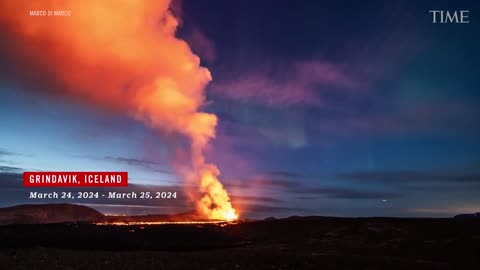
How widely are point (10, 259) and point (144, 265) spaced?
11668mm

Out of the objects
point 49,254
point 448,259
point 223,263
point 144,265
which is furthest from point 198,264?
point 448,259

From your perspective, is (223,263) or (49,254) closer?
(223,263)

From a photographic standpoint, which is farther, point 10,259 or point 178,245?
point 178,245

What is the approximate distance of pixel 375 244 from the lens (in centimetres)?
5678

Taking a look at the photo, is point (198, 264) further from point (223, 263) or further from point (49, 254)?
point (49, 254)

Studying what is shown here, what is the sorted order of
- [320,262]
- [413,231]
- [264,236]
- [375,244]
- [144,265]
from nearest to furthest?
[144,265]
[320,262]
[375,244]
[413,231]
[264,236]

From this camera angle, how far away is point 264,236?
236ft

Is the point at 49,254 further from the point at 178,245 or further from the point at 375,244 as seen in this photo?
the point at 375,244

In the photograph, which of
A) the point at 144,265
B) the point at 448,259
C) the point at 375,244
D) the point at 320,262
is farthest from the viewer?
the point at 375,244

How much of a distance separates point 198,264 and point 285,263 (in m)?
7.46

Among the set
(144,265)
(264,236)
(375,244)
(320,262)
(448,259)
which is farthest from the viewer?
(264,236)

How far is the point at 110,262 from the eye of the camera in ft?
119

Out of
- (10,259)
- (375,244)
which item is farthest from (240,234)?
(10,259)

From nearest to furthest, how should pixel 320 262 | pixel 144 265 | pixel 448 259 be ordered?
pixel 144 265 < pixel 320 262 < pixel 448 259
